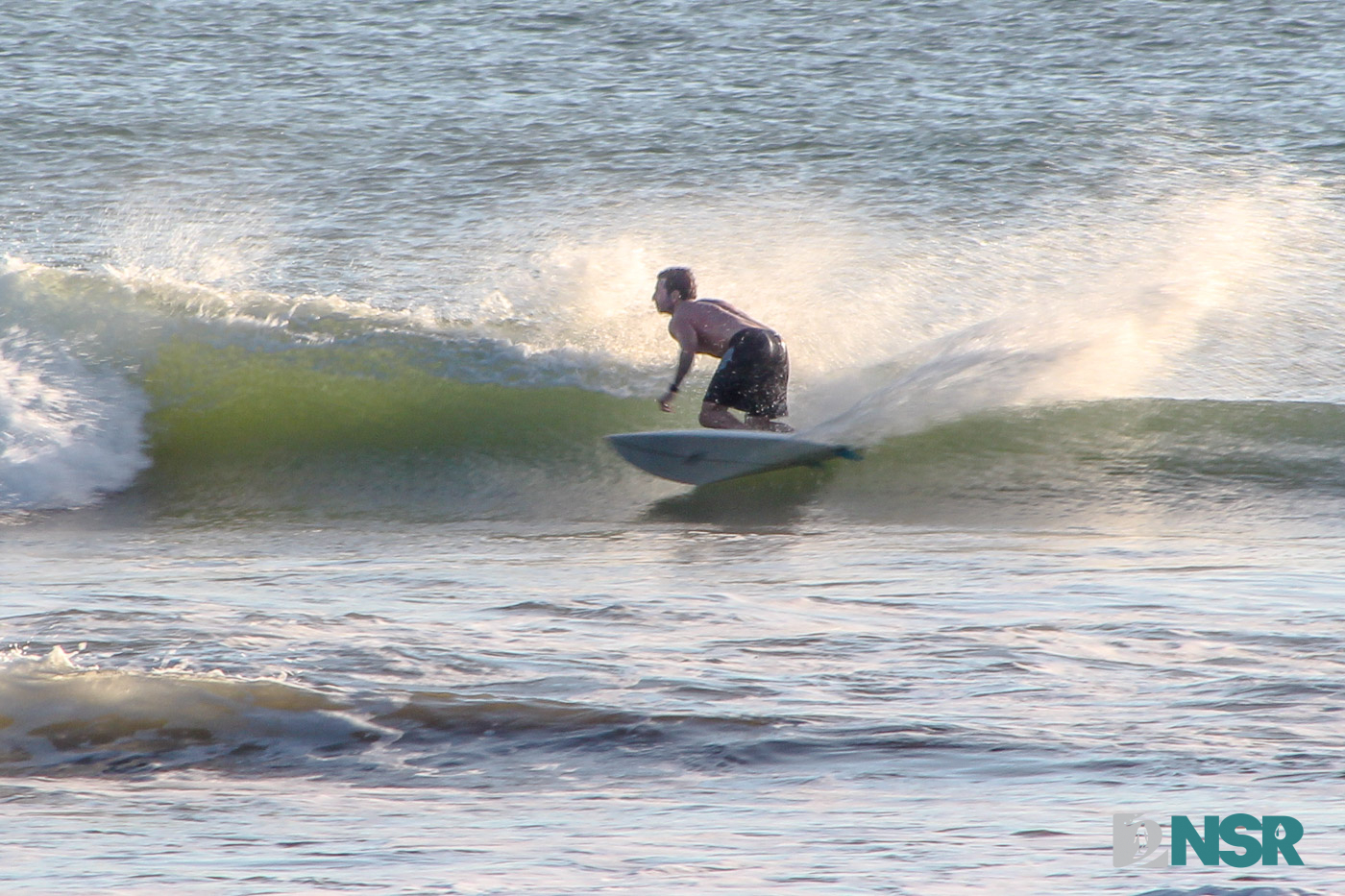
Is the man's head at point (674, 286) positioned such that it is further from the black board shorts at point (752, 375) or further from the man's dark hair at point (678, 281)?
the black board shorts at point (752, 375)

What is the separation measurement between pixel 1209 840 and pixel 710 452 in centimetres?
524

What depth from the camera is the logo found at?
277 centimetres

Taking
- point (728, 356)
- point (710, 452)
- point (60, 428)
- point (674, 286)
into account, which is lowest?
point (710, 452)

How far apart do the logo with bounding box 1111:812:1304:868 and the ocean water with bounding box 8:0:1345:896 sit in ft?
0.19

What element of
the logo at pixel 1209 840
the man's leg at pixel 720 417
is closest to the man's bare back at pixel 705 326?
the man's leg at pixel 720 417

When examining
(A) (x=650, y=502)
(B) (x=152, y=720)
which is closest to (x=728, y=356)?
(A) (x=650, y=502)

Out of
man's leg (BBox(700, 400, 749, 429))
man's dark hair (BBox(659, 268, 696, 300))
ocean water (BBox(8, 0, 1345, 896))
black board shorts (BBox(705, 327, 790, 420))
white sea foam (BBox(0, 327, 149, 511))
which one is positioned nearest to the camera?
ocean water (BBox(8, 0, 1345, 896))

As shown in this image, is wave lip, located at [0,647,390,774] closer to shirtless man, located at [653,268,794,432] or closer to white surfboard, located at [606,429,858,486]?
white surfboard, located at [606,429,858,486]

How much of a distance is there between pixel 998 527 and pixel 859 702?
12.2 ft

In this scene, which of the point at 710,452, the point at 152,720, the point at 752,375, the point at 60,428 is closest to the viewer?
the point at 152,720

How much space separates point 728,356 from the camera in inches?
328

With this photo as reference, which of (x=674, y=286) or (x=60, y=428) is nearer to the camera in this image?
(x=674, y=286)

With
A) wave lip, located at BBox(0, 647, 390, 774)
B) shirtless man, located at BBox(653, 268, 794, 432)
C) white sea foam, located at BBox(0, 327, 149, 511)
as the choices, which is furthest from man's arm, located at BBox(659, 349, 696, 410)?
wave lip, located at BBox(0, 647, 390, 774)

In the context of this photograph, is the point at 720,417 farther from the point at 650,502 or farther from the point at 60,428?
the point at 60,428
